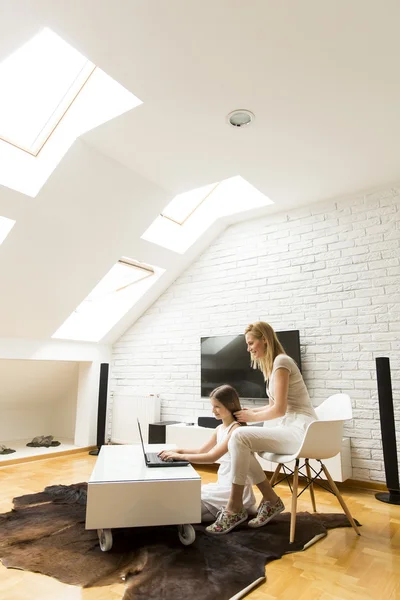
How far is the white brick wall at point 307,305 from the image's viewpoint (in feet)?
11.8

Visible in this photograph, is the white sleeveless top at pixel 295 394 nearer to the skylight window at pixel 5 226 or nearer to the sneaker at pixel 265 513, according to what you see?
the sneaker at pixel 265 513

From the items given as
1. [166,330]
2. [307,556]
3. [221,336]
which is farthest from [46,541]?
[166,330]

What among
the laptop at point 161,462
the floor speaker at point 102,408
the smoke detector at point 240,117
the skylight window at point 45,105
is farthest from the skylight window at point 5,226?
the laptop at point 161,462

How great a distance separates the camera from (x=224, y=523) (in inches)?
89.2

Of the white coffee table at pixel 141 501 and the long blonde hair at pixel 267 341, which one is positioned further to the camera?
the long blonde hair at pixel 267 341

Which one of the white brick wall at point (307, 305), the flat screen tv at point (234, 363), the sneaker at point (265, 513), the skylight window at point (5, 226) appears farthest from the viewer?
the flat screen tv at point (234, 363)

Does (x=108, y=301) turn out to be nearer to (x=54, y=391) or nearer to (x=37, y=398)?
(x=54, y=391)

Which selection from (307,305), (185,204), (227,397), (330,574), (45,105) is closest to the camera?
(330,574)

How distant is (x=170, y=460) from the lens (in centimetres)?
231

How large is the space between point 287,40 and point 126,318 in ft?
12.2

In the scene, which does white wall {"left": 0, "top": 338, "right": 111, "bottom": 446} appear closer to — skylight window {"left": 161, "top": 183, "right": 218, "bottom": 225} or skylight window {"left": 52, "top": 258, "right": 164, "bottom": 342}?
skylight window {"left": 52, "top": 258, "right": 164, "bottom": 342}

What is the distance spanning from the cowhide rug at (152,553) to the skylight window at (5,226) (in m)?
2.12

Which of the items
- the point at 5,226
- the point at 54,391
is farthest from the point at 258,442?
the point at 54,391

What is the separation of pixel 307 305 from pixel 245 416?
191cm
